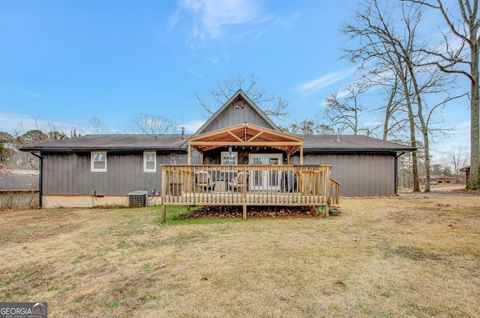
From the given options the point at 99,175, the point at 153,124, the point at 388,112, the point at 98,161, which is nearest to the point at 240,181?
the point at 99,175

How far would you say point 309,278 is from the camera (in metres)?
3.37

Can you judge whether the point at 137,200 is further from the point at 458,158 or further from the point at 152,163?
the point at 458,158

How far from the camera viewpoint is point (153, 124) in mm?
33656

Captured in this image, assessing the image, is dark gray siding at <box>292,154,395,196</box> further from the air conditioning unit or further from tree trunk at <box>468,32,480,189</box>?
the air conditioning unit

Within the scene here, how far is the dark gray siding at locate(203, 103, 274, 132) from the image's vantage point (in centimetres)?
1334

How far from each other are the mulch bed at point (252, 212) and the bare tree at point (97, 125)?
96.0ft

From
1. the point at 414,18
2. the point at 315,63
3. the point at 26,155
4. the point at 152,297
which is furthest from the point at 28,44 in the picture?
the point at 414,18

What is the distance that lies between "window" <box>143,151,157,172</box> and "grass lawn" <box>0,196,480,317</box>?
557 cm

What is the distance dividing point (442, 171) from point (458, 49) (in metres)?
34.2

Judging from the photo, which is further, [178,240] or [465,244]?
[178,240]

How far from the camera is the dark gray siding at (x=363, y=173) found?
12.6 metres

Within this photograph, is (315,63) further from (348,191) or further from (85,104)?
(85,104)

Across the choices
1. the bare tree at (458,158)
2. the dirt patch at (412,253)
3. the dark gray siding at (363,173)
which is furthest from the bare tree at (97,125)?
the bare tree at (458,158)

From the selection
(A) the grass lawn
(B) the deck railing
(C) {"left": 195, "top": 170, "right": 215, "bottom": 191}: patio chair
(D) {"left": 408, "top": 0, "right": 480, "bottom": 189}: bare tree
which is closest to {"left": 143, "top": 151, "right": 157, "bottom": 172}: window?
(C) {"left": 195, "top": 170, "right": 215, "bottom": 191}: patio chair
